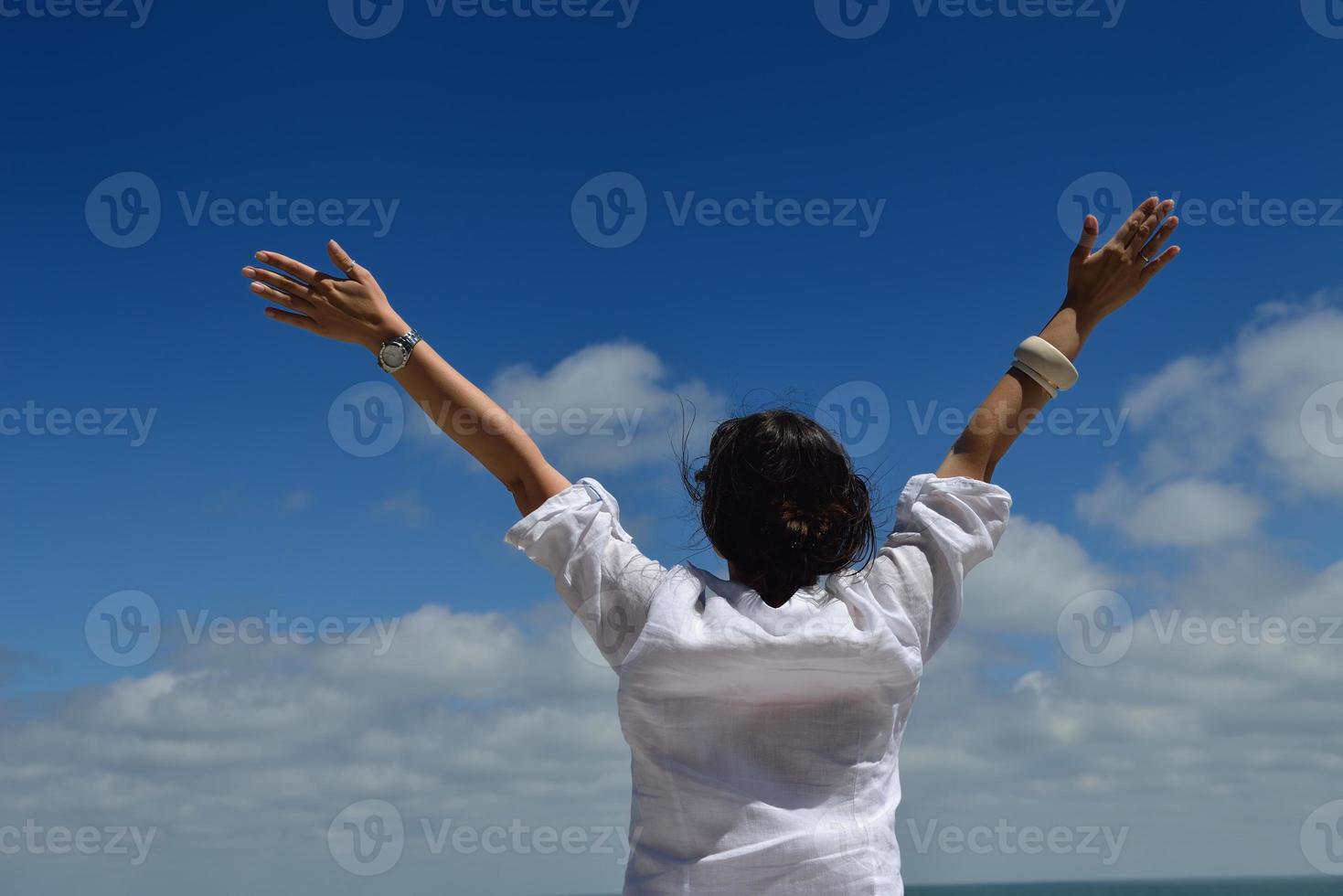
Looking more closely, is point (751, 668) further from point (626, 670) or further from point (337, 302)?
point (337, 302)

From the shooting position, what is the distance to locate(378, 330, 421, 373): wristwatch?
113 inches

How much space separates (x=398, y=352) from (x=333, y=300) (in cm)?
25

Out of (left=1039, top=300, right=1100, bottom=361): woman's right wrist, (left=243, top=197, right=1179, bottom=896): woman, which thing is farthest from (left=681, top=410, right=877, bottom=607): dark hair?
(left=1039, top=300, right=1100, bottom=361): woman's right wrist

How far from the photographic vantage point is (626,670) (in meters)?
2.46

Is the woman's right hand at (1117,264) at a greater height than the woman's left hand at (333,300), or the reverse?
the woman's right hand at (1117,264)

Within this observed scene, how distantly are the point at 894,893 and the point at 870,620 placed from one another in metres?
0.55

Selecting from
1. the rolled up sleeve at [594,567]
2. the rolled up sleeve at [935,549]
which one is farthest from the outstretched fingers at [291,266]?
the rolled up sleeve at [935,549]

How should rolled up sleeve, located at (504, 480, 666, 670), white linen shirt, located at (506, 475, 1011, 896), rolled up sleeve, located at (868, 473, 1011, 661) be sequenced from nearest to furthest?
white linen shirt, located at (506, 475, 1011, 896) → rolled up sleeve, located at (504, 480, 666, 670) → rolled up sleeve, located at (868, 473, 1011, 661)

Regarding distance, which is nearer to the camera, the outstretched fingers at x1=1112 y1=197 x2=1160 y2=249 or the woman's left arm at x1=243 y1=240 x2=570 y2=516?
the woman's left arm at x1=243 y1=240 x2=570 y2=516

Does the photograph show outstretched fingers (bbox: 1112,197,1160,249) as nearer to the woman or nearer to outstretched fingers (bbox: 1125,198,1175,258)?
outstretched fingers (bbox: 1125,198,1175,258)

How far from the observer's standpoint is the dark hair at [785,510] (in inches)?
104

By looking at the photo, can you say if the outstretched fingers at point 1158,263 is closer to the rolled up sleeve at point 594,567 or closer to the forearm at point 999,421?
the forearm at point 999,421

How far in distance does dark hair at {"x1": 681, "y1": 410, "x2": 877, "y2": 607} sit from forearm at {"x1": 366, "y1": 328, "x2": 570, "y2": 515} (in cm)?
41

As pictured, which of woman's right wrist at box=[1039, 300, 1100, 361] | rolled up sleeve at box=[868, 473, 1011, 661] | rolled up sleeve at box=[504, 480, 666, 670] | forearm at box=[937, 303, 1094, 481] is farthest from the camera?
woman's right wrist at box=[1039, 300, 1100, 361]
